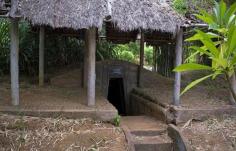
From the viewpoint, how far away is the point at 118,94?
12.5 m

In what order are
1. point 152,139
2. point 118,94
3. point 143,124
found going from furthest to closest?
point 118,94
point 143,124
point 152,139

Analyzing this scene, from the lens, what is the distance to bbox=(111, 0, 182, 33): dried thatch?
711cm

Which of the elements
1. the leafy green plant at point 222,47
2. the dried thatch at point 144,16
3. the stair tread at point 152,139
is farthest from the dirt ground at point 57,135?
the leafy green plant at point 222,47

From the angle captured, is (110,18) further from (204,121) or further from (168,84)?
(168,84)

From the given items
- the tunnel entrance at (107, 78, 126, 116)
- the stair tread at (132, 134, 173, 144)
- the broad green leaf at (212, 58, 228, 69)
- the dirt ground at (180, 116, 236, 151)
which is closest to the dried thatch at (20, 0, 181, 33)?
the dirt ground at (180, 116, 236, 151)

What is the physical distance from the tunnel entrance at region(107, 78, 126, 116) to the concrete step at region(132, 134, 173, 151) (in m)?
4.24

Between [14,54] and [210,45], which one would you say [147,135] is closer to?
[14,54]

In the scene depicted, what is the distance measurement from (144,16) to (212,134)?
265cm

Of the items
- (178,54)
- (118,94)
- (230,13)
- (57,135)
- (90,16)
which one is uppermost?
(90,16)

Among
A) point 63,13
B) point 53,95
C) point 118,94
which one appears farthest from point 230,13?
point 118,94

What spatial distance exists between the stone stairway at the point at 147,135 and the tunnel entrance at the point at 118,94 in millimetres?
3342

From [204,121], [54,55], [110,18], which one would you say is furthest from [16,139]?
[54,55]

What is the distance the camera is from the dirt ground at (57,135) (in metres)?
6.28

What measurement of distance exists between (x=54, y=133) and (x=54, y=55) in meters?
6.59
